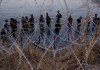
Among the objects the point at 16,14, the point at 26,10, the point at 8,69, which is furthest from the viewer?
the point at 26,10

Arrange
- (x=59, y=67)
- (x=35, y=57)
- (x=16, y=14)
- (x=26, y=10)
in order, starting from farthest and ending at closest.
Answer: (x=26, y=10), (x=16, y=14), (x=35, y=57), (x=59, y=67)

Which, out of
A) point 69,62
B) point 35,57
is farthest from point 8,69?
point 69,62

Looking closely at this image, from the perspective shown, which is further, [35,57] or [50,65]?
[35,57]

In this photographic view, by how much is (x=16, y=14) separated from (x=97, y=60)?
40.7 ft

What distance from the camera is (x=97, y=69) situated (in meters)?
5.19

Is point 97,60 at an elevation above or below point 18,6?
below

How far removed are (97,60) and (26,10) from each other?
13.8 m

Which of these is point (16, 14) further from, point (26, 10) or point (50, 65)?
point (50, 65)

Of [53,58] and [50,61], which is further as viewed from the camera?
[53,58]

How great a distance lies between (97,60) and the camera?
6.32m

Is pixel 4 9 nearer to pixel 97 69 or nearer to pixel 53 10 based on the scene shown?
pixel 53 10

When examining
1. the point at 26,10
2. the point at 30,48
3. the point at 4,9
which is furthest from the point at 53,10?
the point at 30,48

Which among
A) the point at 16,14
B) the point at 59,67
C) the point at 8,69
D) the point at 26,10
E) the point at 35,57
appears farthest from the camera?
the point at 26,10

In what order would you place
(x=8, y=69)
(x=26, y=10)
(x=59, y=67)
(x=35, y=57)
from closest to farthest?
1. (x=59, y=67)
2. (x=8, y=69)
3. (x=35, y=57)
4. (x=26, y=10)
